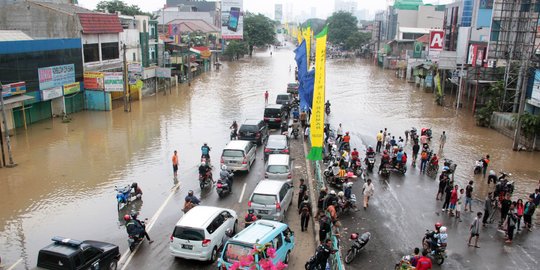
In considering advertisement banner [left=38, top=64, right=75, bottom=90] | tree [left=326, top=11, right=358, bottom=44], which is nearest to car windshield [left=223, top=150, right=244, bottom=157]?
advertisement banner [left=38, top=64, right=75, bottom=90]

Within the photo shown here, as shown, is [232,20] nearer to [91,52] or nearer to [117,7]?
[117,7]

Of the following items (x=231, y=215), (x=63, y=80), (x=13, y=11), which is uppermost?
(x=13, y=11)

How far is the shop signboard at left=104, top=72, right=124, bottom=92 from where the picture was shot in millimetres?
36281

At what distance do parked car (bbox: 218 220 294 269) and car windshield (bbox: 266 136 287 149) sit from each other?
10.2m

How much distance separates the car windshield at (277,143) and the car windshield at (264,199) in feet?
25.5

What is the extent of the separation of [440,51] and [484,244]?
4409 centimetres

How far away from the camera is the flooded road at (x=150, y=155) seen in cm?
1564

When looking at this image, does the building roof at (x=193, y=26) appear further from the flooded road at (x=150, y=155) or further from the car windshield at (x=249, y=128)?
the car windshield at (x=249, y=128)

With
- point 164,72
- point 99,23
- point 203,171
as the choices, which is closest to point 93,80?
point 99,23

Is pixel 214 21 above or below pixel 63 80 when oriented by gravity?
above

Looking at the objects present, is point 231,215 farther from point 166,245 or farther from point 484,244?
point 484,244

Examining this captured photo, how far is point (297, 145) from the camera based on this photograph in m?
27.4

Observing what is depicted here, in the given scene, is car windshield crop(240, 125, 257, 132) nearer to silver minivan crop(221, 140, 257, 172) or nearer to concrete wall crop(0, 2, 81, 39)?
silver minivan crop(221, 140, 257, 172)

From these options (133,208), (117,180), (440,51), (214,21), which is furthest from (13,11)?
(214,21)
